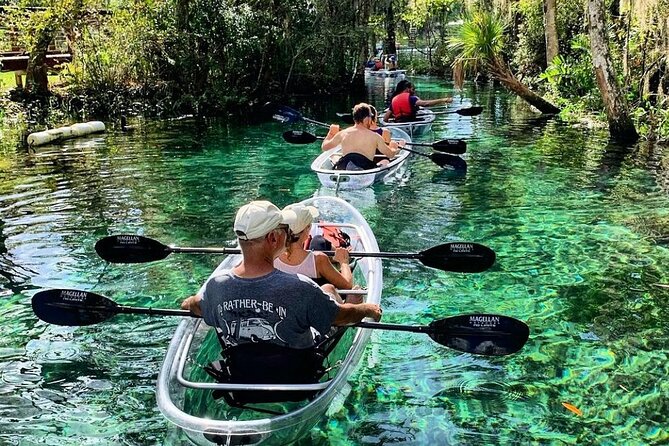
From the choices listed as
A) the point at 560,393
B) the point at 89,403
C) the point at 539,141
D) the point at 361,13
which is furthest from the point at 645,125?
the point at 361,13

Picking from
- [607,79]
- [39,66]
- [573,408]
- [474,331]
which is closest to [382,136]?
[607,79]

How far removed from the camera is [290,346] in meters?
4.22

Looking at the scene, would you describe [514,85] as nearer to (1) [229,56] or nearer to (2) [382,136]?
(1) [229,56]

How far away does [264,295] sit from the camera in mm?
4020

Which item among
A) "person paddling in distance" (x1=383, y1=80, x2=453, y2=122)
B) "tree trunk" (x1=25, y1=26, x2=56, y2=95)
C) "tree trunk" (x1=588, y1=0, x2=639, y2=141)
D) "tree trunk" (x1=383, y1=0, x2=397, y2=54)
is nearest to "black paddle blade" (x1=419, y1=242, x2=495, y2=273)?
"person paddling in distance" (x1=383, y1=80, x2=453, y2=122)

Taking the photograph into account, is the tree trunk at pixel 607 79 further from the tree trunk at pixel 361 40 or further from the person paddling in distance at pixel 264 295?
the tree trunk at pixel 361 40

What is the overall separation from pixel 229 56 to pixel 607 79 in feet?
43.3

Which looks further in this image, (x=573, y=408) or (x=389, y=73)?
(x=389, y=73)

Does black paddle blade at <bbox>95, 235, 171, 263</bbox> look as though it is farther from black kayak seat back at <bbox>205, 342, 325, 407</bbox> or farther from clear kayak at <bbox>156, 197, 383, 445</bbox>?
black kayak seat back at <bbox>205, 342, 325, 407</bbox>

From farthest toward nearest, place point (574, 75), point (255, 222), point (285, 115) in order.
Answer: point (574, 75), point (285, 115), point (255, 222)

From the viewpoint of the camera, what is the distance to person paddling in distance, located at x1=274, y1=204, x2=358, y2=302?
4.99 meters

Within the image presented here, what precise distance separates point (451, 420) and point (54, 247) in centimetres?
631

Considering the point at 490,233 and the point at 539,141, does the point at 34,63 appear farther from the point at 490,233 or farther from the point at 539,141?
the point at 490,233

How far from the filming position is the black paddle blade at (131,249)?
646 centimetres
